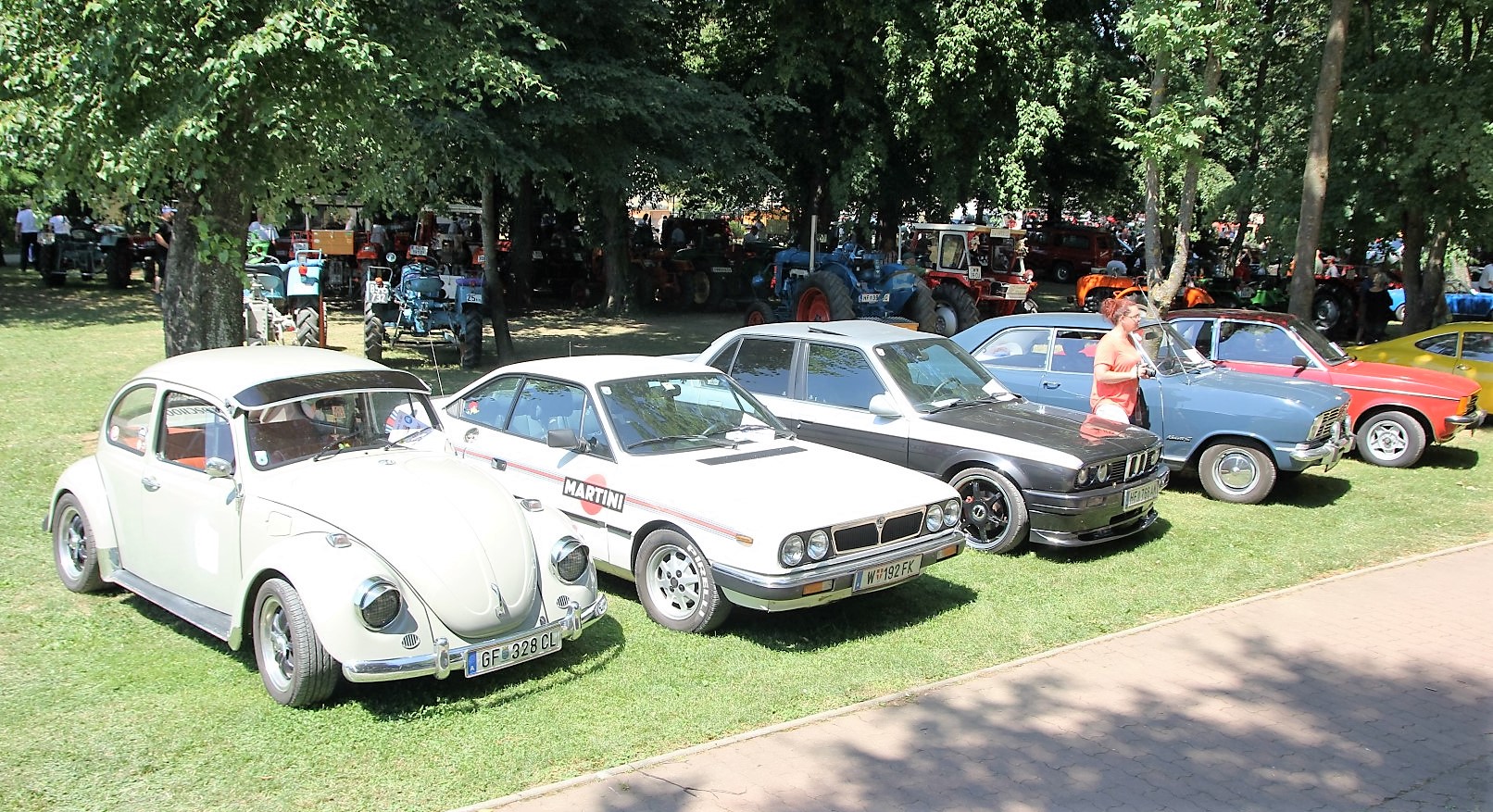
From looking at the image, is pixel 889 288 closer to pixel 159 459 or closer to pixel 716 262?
pixel 716 262

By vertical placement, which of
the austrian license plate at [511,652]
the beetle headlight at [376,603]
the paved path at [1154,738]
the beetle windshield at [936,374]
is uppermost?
the beetle windshield at [936,374]

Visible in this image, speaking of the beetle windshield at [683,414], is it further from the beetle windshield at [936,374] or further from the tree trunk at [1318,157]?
the tree trunk at [1318,157]

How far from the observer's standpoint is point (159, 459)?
20.0 feet

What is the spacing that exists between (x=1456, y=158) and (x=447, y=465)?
49.4 feet

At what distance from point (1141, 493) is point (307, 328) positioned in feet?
38.0

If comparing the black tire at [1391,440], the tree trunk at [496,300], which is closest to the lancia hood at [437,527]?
the black tire at [1391,440]

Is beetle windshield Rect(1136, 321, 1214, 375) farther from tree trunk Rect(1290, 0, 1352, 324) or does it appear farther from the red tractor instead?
the red tractor

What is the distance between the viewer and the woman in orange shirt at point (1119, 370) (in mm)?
9141

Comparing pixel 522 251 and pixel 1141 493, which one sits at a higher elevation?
pixel 522 251

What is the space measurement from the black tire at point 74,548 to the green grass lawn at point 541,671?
113 millimetres

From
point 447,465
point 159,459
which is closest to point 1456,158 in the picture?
point 447,465

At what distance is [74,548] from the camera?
667 centimetres

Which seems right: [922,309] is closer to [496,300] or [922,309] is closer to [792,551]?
[496,300]

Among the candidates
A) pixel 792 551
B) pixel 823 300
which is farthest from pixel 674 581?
pixel 823 300
